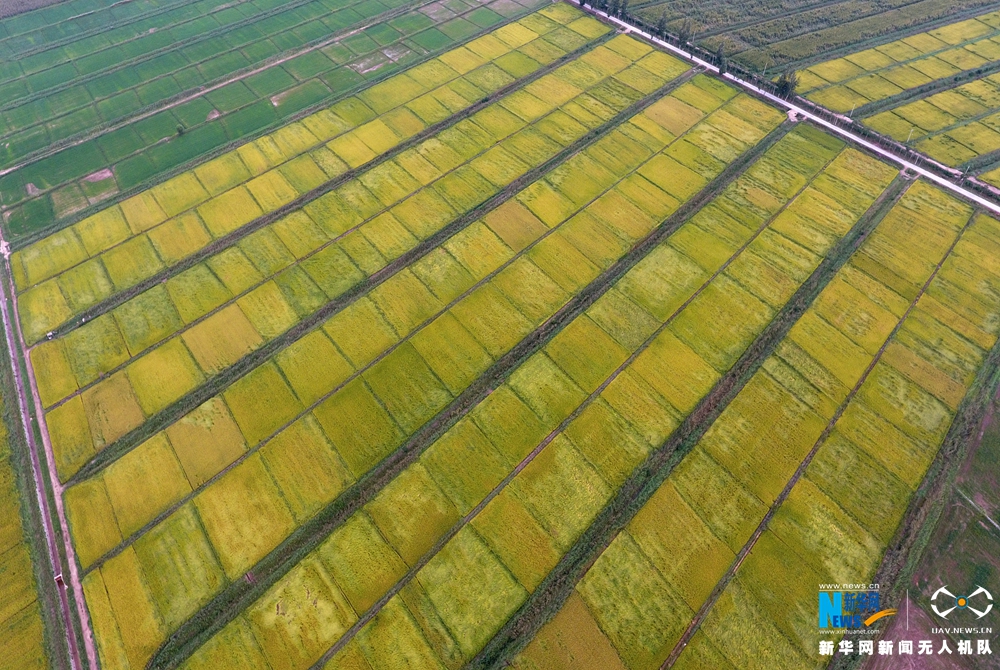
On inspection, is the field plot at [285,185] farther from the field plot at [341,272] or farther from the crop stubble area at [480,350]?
the field plot at [341,272]

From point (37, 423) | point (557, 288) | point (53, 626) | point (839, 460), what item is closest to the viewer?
point (53, 626)

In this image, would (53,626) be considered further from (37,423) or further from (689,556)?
(689,556)

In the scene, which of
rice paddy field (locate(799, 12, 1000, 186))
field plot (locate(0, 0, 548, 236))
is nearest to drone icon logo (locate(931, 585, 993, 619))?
rice paddy field (locate(799, 12, 1000, 186))

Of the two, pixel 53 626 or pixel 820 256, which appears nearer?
pixel 53 626

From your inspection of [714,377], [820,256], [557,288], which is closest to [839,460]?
[714,377]

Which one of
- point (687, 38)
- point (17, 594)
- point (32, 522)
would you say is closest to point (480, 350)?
point (32, 522)

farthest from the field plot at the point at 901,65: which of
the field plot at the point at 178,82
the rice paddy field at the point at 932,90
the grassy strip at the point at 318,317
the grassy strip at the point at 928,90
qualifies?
the field plot at the point at 178,82
